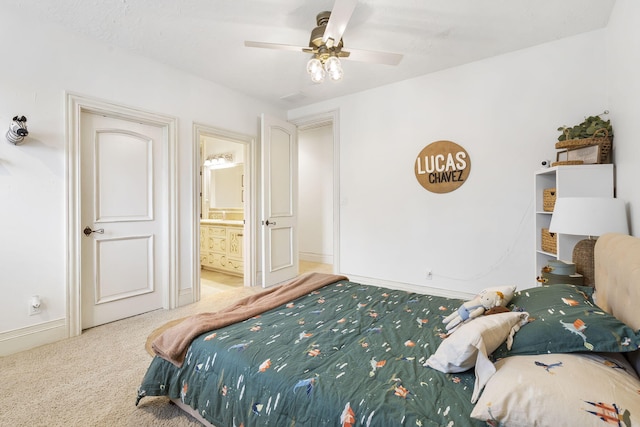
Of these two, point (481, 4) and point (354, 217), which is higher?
point (481, 4)

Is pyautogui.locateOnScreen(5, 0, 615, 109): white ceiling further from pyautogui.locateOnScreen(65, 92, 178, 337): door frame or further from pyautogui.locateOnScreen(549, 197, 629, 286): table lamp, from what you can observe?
pyautogui.locateOnScreen(549, 197, 629, 286): table lamp

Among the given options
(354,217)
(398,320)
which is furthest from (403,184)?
(398,320)

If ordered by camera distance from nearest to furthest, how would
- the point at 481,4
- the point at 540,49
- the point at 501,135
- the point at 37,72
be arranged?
1. the point at 481,4
2. the point at 37,72
3. the point at 540,49
4. the point at 501,135

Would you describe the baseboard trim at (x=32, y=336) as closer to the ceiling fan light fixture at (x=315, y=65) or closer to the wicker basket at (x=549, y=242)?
the ceiling fan light fixture at (x=315, y=65)

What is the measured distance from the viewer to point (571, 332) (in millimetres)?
957

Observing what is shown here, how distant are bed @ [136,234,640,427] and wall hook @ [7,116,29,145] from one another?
200 cm

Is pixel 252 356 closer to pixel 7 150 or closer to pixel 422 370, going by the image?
pixel 422 370

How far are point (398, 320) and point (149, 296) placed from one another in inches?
109

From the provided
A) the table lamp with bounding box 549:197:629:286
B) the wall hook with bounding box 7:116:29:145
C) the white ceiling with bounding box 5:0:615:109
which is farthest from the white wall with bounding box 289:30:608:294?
the wall hook with bounding box 7:116:29:145

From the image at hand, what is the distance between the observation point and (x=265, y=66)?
3191 mm

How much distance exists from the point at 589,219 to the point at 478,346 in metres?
1.48

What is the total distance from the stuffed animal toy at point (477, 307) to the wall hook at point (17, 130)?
10.5 feet

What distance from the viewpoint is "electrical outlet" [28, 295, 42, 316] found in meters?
2.35

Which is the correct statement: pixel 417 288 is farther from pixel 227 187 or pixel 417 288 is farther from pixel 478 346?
pixel 227 187
